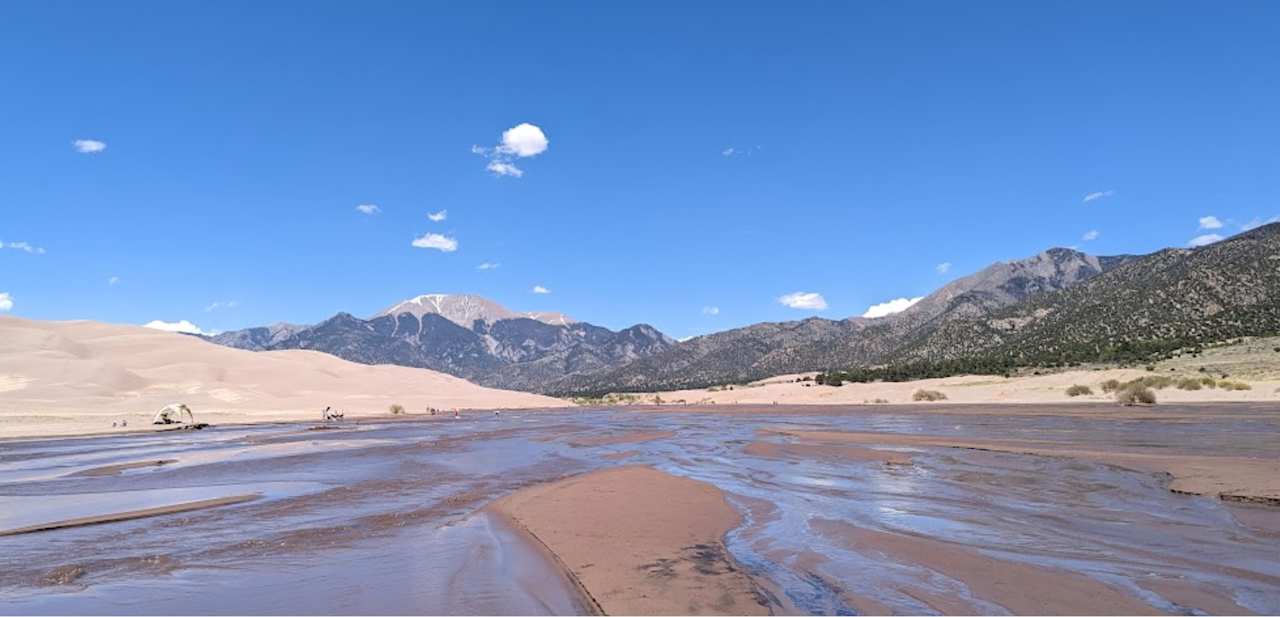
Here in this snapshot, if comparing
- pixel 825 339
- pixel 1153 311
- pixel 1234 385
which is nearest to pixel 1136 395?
pixel 1234 385

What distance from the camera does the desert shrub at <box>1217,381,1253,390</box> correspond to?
135 ft

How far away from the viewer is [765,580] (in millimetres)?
6770

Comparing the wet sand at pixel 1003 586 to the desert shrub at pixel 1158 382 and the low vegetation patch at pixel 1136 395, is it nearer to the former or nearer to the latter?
the low vegetation patch at pixel 1136 395

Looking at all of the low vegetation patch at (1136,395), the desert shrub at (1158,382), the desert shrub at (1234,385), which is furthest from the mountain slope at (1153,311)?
the low vegetation patch at (1136,395)

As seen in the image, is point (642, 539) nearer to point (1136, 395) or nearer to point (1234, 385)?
point (1136, 395)

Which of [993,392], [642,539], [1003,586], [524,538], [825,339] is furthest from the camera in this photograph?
[825,339]

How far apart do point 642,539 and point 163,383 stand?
63.4 m

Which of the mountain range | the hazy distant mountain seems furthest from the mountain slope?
the hazy distant mountain

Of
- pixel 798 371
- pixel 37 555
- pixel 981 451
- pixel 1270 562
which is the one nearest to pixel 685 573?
pixel 1270 562

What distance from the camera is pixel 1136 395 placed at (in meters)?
42.2

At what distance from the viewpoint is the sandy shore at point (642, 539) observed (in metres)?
6.08

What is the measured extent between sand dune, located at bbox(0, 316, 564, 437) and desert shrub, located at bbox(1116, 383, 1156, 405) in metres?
55.8

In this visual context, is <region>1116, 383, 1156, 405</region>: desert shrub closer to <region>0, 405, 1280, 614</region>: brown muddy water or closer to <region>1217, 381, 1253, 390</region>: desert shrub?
<region>1217, 381, 1253, 390</region>: desert shrub

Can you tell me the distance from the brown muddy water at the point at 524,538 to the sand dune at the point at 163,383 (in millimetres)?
29171
